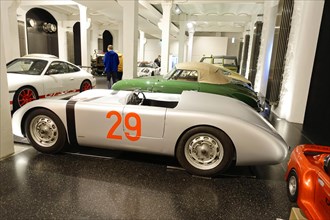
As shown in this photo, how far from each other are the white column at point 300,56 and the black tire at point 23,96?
6.01 meters

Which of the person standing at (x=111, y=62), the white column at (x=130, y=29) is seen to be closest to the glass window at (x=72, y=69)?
the person standing at (x=111, y=62)

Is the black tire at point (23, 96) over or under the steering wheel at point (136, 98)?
under

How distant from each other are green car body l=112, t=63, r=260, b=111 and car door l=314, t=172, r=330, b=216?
3584 millimetres

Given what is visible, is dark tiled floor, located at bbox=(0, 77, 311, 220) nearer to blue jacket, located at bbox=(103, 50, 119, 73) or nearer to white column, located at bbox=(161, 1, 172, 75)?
blue jacket, located at bbox=(103, 50, 119, 73)

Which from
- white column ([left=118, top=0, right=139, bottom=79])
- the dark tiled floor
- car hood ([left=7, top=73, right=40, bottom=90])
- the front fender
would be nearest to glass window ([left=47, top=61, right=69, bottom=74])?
car hood ([left=7, top=73, right=40, bottom=90])

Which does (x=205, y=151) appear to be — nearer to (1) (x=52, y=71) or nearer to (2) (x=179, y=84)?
(2) (x=179, y=84)

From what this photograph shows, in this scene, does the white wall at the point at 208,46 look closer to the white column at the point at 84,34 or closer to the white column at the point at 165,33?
the white column at the point at 165,33

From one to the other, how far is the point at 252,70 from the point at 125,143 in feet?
35.4

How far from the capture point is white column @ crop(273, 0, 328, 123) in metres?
5.35

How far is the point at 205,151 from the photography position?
2.78 m

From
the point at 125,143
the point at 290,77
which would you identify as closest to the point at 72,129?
the point at 125,143

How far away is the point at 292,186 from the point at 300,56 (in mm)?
4095

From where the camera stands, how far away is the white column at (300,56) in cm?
535

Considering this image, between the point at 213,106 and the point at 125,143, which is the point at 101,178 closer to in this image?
the point at 125,143
